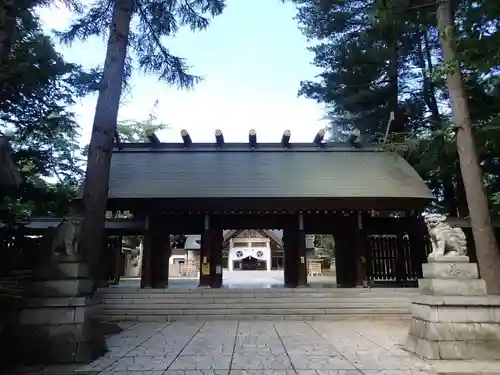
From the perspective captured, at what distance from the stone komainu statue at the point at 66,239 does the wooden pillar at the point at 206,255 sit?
6174 mm

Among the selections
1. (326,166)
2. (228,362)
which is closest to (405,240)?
(326,166)

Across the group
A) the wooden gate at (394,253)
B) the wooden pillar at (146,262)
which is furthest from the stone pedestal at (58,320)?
the wooden gate at (394,253)

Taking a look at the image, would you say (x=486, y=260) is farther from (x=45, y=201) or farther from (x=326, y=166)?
(x=45, y=201)

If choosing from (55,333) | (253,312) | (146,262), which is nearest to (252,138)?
(146,262)

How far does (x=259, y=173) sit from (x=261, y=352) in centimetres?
794

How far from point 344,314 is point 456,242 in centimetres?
428

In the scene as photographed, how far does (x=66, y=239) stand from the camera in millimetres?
5172

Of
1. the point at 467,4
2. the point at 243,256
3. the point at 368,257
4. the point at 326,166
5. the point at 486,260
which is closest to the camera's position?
the point at 486,260

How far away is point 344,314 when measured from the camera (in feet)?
28.7

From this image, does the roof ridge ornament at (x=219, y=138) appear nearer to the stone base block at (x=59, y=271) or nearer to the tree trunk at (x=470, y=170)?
the tree trunk at (x=470, y=170)

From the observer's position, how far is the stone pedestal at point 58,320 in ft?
15.4

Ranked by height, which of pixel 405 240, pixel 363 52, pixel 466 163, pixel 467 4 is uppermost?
pixel 363 52

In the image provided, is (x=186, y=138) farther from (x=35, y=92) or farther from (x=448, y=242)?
(x=448, y=242)

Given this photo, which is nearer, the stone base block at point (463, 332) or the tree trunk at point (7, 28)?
the stone base block at point (463, 332)
